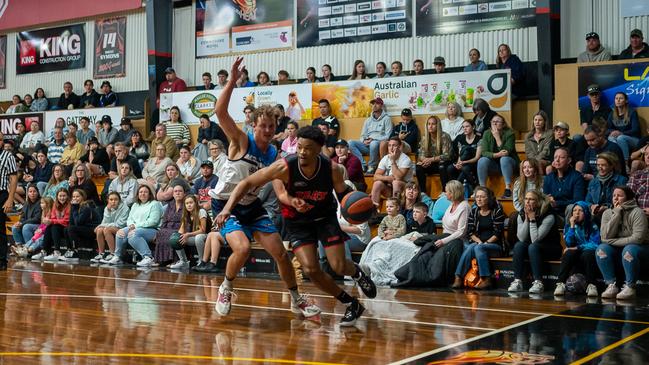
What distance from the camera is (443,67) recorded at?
14016 mm

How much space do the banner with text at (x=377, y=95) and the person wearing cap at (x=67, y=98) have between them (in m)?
4.38

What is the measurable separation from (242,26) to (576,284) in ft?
36.0

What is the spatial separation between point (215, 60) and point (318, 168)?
487 inches

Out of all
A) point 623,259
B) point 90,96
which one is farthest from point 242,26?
point 623,259

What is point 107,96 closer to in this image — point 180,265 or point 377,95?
point 377,95

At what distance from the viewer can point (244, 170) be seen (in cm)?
687

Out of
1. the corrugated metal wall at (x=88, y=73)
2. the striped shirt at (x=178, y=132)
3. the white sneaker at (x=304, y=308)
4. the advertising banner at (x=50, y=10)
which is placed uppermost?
the advertising banner at (x=50, y=10)

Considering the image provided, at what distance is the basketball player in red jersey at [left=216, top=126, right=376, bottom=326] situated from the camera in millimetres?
6298

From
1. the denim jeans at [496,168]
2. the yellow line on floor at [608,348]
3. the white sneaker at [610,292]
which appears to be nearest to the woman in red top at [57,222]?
the denim jeans at [496,168]

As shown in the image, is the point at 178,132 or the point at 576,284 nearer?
the point at 576,284

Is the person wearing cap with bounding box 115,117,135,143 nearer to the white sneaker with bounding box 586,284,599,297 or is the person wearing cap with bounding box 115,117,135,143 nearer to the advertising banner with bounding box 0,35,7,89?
the advertising banner with bounding box 0,35,7,89

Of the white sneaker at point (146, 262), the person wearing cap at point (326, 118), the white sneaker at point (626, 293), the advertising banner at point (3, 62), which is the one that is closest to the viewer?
the white sneaker at point (626, 293)

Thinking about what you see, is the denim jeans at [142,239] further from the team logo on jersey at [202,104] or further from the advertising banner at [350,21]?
the advertising banner at [350,21]

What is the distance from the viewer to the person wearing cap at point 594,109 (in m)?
11.4
